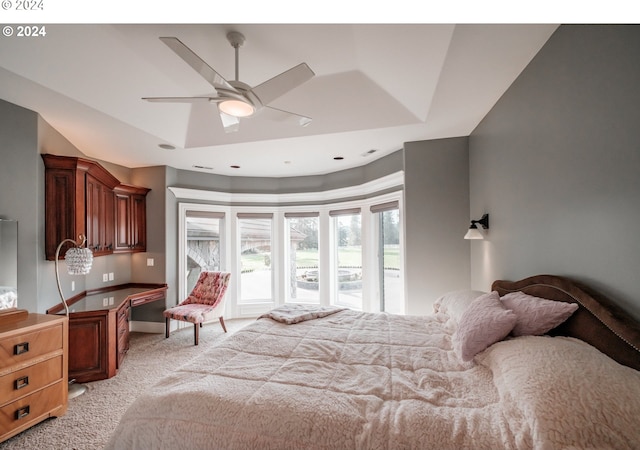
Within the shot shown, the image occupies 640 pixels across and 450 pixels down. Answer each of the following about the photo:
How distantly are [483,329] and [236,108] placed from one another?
83.5 inches

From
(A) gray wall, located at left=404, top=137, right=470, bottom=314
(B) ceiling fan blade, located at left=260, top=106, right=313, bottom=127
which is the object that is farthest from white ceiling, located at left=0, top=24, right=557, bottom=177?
(B) ceiling fan blade, located at left=260, top=106, right=313, bottom=127

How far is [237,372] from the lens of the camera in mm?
1449

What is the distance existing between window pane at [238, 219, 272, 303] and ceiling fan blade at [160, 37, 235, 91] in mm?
3629

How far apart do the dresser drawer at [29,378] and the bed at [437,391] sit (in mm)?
1456

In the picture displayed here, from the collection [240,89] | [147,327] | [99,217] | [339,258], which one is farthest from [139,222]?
[240,89]

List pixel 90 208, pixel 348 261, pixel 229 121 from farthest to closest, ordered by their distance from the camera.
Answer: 1. pixel 348 261
2. pixel 90 208
3. pixel 229 121

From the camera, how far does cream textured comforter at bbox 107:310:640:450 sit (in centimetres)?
92

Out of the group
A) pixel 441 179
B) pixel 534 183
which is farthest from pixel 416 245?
pixel 534 183

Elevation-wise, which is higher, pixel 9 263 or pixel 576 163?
pixel 576 163

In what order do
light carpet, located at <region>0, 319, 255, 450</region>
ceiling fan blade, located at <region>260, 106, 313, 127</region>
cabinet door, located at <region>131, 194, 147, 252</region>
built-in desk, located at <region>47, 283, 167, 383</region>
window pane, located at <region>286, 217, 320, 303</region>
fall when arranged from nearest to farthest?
light carpet, located at <region>0, 319, 255, 450</region>, ceiling fan blade, located at <region>260, 106, 313, 127</region>, built-in desk, located at <region>47, 283, 167, 383</region>, cabinet door, located at <region>131, 194, 147, 252</region>, window pane, located at <region>286, 217, 320, 303</region>

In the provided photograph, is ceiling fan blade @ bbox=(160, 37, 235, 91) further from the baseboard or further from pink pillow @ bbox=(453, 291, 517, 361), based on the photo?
the baseboard

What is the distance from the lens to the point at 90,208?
3238mm

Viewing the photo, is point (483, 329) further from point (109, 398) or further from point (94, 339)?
point (94, 339)
